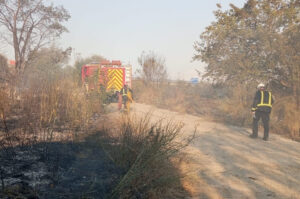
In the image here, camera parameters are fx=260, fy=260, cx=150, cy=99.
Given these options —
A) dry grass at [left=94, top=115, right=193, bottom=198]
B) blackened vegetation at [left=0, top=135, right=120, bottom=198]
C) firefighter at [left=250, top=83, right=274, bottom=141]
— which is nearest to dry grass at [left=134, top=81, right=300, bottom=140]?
firefighter at [left=250, top=83, right=274, bottom=141]

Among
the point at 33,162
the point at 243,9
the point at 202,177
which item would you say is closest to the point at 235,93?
the point at 243,9

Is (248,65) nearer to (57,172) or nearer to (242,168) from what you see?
(242,168)

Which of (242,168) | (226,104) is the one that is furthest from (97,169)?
(226,104)

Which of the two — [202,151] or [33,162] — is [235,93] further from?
[33,162]

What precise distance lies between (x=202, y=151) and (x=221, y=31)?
34.0 ft

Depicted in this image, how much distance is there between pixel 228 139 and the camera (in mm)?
7273

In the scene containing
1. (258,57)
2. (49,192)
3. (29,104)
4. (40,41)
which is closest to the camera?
(49,192)

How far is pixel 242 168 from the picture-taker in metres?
4.65

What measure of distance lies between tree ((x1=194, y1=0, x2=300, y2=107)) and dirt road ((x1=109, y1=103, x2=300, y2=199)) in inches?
148

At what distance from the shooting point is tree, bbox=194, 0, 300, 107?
381 inches

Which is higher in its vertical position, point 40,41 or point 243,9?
point 243,9

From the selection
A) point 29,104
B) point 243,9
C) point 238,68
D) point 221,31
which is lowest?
point 29,104

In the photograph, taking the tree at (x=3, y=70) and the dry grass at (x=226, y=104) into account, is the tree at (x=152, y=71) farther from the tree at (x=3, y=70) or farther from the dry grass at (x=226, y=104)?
the tree at (x=3, y=70)

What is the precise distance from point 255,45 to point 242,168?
9.11 m
